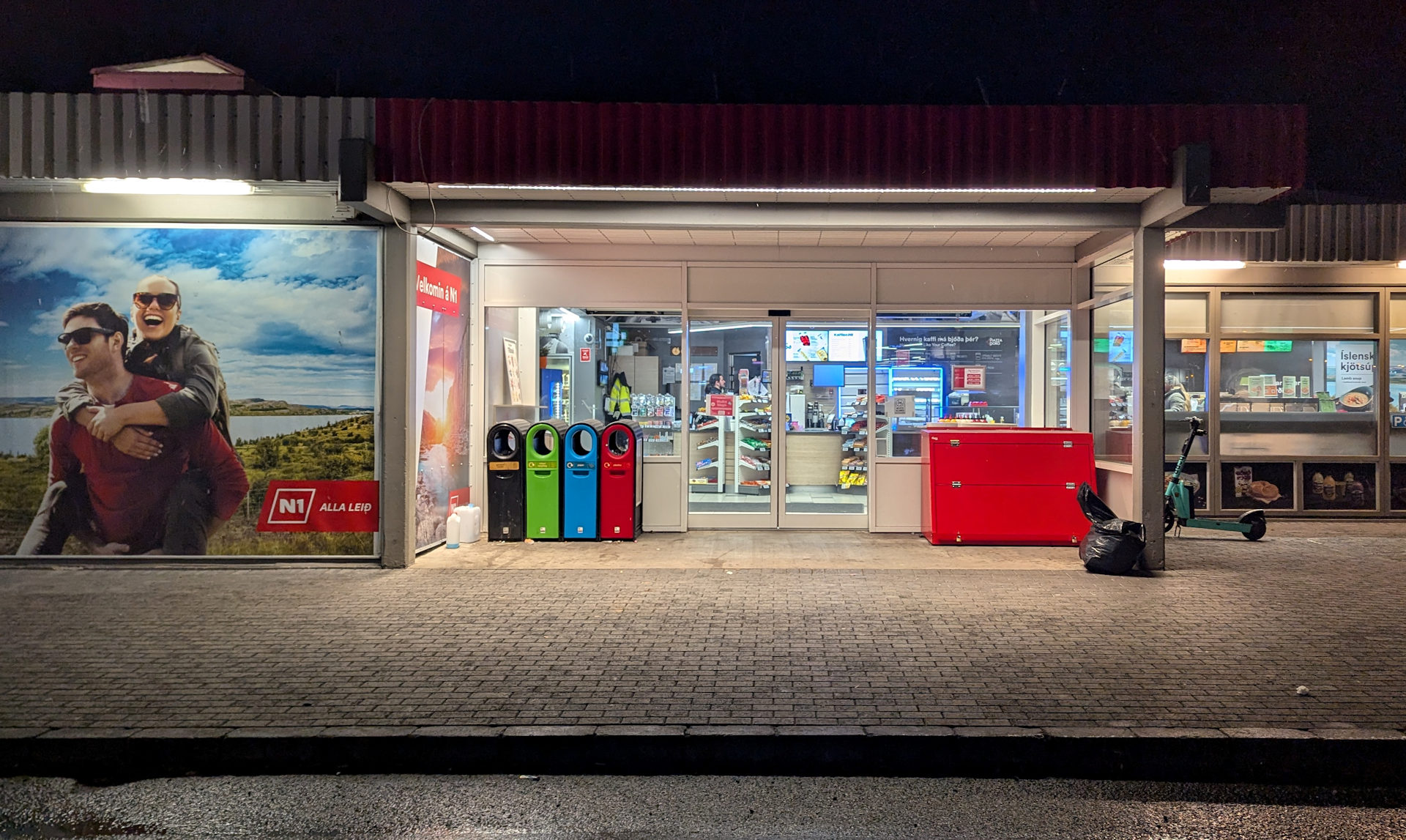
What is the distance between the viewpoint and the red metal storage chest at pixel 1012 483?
9.99 m

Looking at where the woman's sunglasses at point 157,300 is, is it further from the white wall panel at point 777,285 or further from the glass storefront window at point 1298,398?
the glass storefront window at point 1298,398

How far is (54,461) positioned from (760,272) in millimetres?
7480

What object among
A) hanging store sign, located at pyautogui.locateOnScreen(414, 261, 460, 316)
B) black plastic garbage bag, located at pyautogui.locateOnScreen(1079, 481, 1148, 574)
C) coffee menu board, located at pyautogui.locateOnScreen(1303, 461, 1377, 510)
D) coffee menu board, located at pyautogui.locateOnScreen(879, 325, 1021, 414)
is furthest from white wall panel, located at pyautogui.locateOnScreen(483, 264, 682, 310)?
coffee menu board, located at pyautogui.locateOnScreen(1303, 461, 1377, 510)

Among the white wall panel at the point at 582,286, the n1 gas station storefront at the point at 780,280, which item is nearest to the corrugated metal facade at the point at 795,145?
the n1 gas station storefront at the point at 780,280

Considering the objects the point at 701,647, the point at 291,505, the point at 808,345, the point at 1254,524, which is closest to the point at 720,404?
the point at 808,345

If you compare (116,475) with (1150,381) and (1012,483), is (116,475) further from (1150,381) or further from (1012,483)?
(1150,381)

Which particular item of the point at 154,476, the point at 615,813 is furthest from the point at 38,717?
the point at 154,476

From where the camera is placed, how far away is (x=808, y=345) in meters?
11.0

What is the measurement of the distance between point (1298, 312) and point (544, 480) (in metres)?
9.98

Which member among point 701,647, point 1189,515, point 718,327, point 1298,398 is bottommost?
point 701,647

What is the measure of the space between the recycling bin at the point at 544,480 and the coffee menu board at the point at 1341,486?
964 centimetres

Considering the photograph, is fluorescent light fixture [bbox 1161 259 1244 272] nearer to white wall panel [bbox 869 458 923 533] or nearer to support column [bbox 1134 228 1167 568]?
support column [bbox 1134 228 1167 568]

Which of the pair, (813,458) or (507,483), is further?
(813,458)

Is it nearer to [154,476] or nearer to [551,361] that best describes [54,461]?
[154,476]
